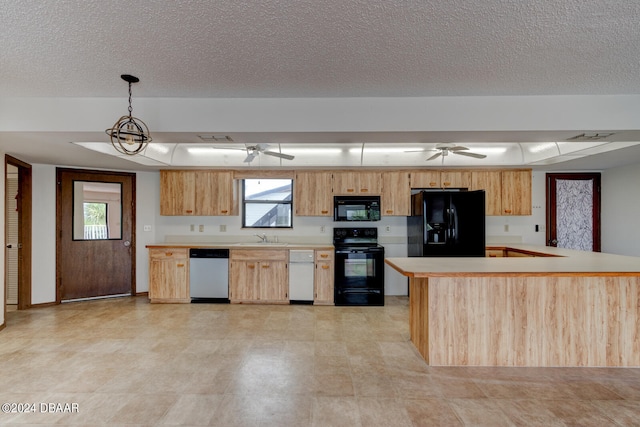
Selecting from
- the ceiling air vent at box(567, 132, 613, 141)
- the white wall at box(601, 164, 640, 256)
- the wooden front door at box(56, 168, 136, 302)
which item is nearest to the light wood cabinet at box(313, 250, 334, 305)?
the wooden front door at box(56, 168, 136, 302)

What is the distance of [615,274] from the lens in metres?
2.70

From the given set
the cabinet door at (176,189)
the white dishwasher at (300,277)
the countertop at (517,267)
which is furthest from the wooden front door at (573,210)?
the cabinet door at (176,189)

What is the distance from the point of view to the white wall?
4.97 meters

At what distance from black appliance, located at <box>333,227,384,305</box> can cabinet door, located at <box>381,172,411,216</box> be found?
686 mm

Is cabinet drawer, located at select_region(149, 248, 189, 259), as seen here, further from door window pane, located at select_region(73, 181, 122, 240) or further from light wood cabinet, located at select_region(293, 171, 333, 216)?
light wood cabinet, located at select_region(293, 171, 333, 216)

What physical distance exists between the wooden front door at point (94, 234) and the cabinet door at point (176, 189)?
587mm

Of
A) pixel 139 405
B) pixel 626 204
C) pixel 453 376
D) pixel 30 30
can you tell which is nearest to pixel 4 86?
pixel 30 30

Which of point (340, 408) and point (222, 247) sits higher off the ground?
point (222, 247)

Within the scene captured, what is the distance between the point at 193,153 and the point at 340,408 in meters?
4.24

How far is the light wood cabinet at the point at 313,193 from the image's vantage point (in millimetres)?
Answer: 5246

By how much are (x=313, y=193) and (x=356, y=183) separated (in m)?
0.69

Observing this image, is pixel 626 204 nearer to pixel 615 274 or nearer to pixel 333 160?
pixel 615 274

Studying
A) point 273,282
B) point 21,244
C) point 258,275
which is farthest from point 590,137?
point 21,244

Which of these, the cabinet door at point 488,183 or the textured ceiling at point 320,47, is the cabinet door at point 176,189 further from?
the cabinet door at point 488,183
